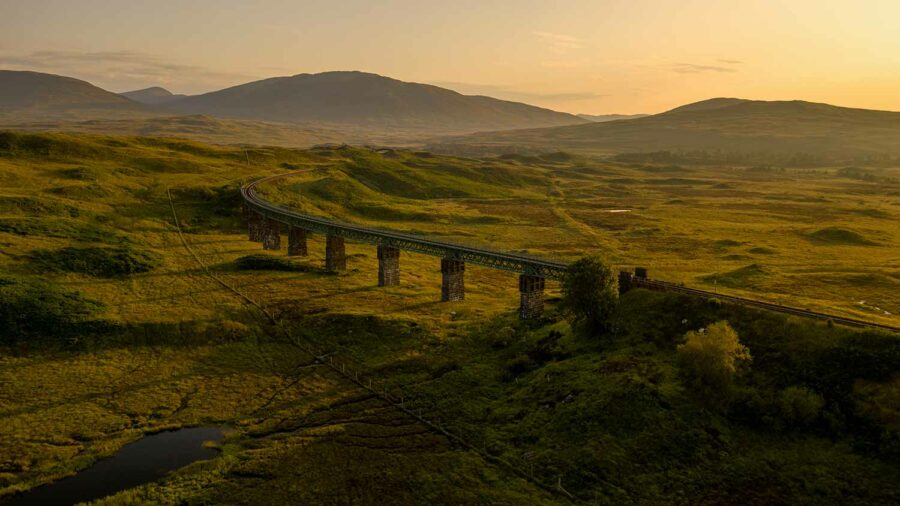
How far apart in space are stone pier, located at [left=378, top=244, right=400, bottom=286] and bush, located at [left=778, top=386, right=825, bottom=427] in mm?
62863

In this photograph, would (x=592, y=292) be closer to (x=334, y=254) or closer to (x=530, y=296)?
(x=530, y=296)

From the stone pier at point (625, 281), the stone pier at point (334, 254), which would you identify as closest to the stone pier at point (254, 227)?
the stone pier at point (334, 254)

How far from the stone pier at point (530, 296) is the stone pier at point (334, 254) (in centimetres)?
4159

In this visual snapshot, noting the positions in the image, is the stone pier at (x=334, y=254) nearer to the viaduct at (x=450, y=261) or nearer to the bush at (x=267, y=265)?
the viaduct at (x=450, y=261)

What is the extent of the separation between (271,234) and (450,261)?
175 ft

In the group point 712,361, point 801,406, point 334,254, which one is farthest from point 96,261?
point 801,406

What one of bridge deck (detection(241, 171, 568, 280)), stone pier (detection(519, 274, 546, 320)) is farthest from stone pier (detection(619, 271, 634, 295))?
stone pier (detection(519, 274, 546, 320))

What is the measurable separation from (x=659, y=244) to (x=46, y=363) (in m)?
129

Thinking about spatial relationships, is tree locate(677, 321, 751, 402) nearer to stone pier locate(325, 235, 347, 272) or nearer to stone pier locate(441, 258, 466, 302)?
stone pier locate(441, 258, 466, 302)

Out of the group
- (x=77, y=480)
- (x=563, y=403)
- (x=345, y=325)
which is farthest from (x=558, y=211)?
(x=77, y=480)

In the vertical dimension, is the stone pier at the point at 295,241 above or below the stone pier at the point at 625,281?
below

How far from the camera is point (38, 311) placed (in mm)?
72500

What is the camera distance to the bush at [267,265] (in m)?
103

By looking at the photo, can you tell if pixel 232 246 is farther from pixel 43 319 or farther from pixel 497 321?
pixel 497 321
